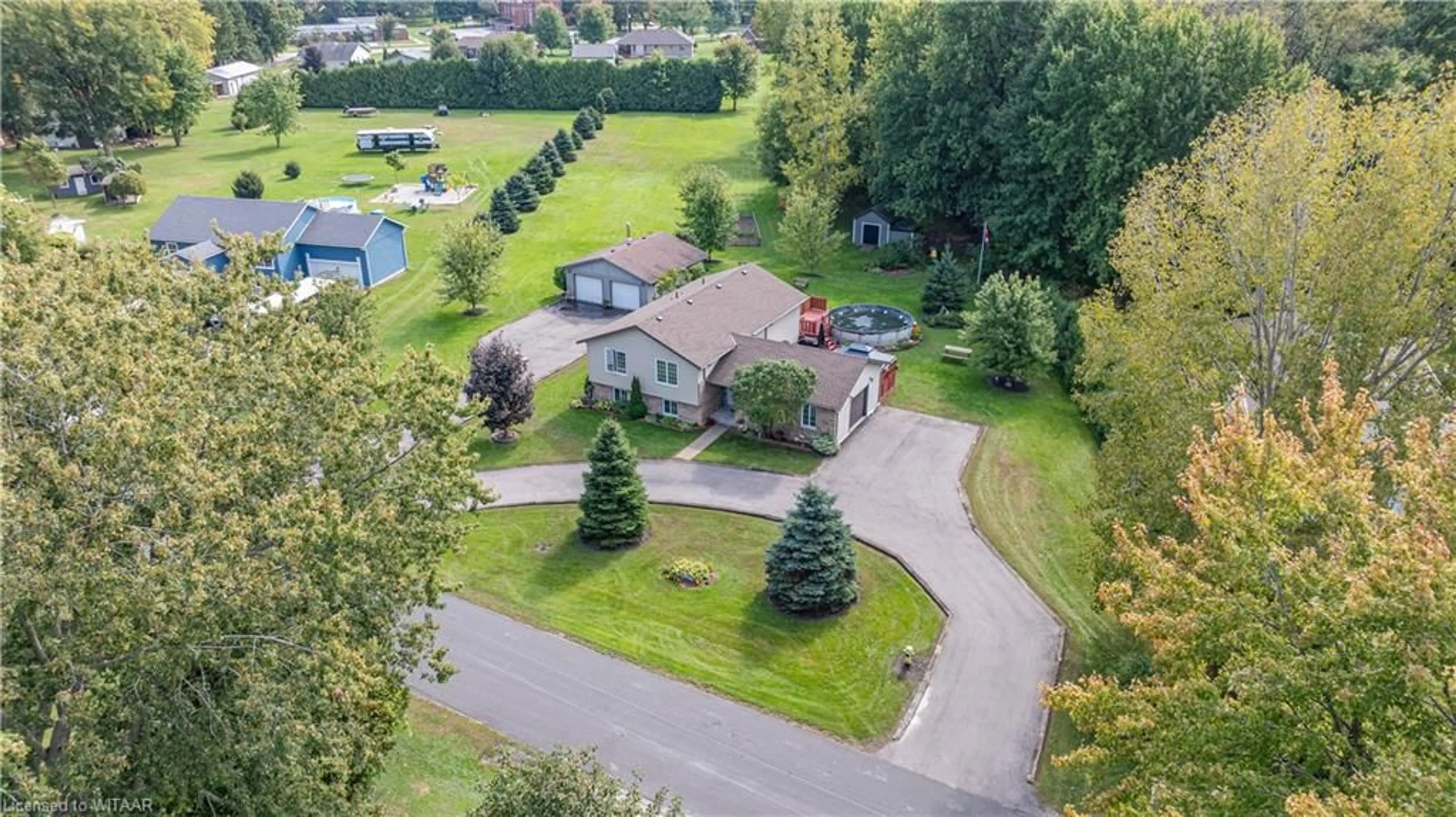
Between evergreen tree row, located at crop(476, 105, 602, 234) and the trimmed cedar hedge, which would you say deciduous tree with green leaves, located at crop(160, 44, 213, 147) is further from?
evergreen tree row, located at crop(476, 105, 602, 234)

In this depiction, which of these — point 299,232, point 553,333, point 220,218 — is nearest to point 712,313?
point 553,333

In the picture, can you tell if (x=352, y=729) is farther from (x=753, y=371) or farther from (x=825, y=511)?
(x=753, y=371)

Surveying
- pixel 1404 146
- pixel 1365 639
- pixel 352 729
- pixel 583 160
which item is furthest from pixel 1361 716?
pixel 583 160

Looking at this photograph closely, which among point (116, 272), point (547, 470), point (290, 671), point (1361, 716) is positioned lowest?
point (547, 470)

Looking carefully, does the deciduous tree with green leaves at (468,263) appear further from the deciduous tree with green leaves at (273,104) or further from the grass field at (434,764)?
the deciduous tree with green leaves at (273,104)

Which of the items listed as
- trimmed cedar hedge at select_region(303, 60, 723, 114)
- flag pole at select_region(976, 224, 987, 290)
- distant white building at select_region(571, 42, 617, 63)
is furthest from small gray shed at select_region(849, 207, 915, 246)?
distant white building at select_region(571, 42, 617, 63)

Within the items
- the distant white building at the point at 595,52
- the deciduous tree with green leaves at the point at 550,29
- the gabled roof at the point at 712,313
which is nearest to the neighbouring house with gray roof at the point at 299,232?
the gabled roof at the point at 712,313
